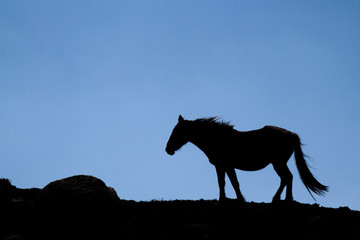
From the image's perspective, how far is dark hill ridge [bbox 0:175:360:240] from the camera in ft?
27.1

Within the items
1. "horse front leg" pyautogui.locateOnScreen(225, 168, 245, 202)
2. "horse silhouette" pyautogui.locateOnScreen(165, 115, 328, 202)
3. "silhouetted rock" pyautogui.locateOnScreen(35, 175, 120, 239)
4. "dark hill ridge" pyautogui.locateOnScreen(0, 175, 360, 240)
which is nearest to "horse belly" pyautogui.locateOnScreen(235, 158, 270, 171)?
"horse silhouette" pyautogui.locateOnScreen(165, 115, 328, 202)

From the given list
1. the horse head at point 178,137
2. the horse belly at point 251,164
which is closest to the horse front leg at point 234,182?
the horse belly at point 251,164

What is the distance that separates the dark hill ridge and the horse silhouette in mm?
1227

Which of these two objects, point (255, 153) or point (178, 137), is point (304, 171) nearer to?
point (255, 153)

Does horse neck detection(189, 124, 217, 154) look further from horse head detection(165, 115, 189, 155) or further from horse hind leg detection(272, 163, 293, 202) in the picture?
horse hind leg detection(272, 163, 293, 202)

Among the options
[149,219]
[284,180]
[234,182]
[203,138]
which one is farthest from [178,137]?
[149,219]

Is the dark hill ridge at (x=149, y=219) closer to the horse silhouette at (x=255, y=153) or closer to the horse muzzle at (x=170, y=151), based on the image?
the horse silhouette at (x=255, y=153)

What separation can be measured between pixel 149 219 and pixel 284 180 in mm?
5049

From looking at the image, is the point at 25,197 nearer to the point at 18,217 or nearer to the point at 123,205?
the point at 18,217

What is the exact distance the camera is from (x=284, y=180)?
12.1 meters

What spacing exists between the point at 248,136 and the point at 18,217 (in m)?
7.73

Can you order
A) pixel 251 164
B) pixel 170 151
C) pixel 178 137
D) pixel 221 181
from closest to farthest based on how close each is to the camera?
pixel 221 181, pixel 251 164, pixel 178 137, pixel 170 151

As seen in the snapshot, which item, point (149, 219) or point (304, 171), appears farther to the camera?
point (304, 171)

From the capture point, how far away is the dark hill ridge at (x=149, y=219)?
27.1 feet
